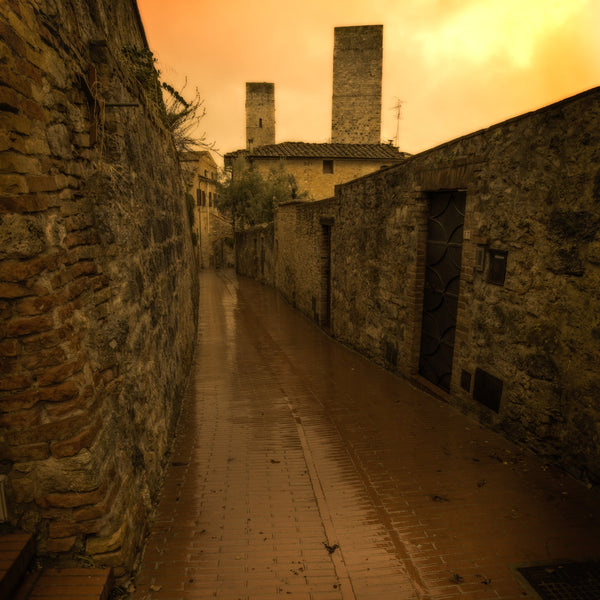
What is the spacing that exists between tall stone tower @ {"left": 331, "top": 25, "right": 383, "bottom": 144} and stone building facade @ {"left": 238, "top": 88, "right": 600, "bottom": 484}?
21178mm

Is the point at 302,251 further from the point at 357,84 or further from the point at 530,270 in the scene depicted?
the point at 357,84

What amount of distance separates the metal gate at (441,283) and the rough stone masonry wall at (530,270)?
145 mm

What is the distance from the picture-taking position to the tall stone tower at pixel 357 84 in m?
25.3

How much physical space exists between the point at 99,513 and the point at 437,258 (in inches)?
196

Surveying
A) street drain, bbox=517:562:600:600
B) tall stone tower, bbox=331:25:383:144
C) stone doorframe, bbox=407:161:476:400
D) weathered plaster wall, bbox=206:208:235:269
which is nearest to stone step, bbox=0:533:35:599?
street drain, bbox=517:562:600:600

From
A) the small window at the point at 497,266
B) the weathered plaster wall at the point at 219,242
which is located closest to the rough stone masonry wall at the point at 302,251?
the small window at the point at 497,266

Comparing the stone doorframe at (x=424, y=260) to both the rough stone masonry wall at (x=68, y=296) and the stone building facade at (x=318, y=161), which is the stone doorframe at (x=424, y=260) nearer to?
the rough stone masonry wall at (x=68, y=296)

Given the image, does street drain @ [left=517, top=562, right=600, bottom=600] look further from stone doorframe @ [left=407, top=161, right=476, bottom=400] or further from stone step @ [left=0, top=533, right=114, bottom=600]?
stone step @ [left=0, top=533, right=114, bottom=600]

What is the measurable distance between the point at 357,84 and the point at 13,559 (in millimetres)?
28323

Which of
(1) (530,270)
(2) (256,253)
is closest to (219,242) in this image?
(2) (256,253)

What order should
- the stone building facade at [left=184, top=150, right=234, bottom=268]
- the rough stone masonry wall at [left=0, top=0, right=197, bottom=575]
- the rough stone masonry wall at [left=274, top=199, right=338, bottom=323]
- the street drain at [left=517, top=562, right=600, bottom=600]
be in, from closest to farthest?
the rough stone masonry wall at [left=0, top=0, right=197, bottom=575]
the street drain at [left=517, top=562, right=600, bottom=600]
the rough stone masonry wall at [left=274, top=199, right=338, bottom=323]
the stone building facade at [left=184, top=150, right=234, bottom=268]

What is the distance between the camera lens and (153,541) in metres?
3.16

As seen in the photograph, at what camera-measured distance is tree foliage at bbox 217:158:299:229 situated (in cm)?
2272

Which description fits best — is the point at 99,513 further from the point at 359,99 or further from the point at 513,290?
the point at 359,99
